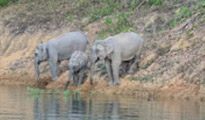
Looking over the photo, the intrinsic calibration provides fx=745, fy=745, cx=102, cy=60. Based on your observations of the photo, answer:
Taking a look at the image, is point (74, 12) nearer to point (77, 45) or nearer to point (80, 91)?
point (77, 45)

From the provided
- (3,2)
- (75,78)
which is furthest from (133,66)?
(3,2)

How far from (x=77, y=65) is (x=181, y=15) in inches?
201

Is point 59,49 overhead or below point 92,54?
overhead

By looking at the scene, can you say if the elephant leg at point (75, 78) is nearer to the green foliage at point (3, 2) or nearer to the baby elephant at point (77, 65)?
the baby elephant at point (77, 65)

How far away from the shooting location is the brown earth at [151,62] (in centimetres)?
2484

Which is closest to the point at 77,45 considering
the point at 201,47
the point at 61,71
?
the point at 61,71

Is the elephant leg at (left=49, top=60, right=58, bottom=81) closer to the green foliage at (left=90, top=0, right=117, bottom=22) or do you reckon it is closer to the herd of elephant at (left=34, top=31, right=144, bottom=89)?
the herd of elephant at (left=34, top=31, right=144, bottom=89)

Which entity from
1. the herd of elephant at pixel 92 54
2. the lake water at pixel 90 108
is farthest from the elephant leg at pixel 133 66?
the lake water at pixel 90 108

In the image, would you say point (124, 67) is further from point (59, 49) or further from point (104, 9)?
point (104, 9)

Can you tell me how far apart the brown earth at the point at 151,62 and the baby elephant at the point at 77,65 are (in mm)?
303

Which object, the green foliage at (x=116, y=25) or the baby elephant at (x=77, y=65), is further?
the green foliage at (x=116, y=25)

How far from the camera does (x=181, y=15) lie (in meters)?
29.8

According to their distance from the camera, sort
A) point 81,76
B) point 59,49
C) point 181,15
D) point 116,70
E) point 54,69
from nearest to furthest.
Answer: point 116,70
point 81,76
point 54,69
point 59,49
point 181,15

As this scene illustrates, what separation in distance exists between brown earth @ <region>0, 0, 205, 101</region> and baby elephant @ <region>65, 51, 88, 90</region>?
0.99 feet
